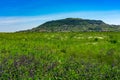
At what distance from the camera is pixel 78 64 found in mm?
16906

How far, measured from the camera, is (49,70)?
15023mm

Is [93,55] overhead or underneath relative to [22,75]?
underneath

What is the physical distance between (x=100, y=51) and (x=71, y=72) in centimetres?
1902

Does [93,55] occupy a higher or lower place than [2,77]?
lower

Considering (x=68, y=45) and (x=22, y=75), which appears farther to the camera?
(x=68, y=45)

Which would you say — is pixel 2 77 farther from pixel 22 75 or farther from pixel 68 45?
pixel 68 45

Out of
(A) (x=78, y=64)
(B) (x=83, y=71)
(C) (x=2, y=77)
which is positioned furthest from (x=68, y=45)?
(C) (x=2, y=77)

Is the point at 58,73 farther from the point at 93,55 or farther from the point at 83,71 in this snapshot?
the point at 93,55

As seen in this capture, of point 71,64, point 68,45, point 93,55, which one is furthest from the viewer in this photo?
point 68,45

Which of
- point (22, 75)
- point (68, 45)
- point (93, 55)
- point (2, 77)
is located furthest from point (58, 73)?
point (68, 45)

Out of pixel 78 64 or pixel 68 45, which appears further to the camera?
pixel 68 45

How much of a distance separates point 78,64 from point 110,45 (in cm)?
1907

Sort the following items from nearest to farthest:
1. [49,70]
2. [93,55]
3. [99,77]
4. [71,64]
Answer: [99,77] → [49,70] → [71,64] → [93,55]

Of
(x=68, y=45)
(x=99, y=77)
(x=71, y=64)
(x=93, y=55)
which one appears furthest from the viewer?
(x=68, y=45)
